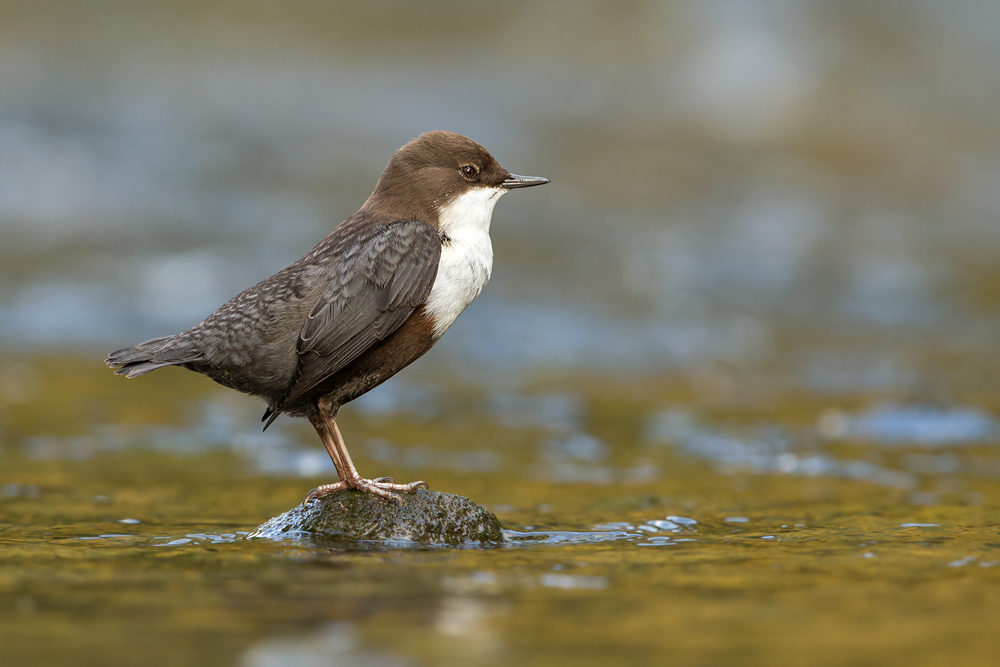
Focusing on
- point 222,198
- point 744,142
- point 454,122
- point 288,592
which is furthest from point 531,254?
point 288,592

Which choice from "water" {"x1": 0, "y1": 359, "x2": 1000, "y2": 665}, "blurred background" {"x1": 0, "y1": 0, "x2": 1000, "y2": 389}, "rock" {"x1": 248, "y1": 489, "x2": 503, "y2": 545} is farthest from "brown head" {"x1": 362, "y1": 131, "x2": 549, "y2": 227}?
"blurred background" {"x1": 0, "y1": 0, "x2": 1000, "y2": 389}

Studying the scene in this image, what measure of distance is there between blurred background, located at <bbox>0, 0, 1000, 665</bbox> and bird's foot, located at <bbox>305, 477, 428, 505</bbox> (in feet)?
1.79

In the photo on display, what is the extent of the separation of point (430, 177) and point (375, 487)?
118 cm

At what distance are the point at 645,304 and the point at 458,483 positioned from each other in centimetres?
618

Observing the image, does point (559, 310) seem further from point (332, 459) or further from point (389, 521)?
point (389, 521)

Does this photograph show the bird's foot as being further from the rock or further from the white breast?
the white breast

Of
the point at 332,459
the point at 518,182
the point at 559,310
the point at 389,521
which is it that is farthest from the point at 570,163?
the point at 389,521

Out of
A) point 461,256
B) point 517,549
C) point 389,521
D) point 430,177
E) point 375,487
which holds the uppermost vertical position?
point 430,177

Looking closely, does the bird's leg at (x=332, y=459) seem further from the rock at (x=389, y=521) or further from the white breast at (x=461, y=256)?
the white breast at (x=461, y=256)

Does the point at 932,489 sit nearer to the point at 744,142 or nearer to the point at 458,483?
the point at 458,483

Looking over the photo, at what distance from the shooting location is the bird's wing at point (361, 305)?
13.3 feet

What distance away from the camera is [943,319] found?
11789 mm

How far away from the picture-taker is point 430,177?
174 inches

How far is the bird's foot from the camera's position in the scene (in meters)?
4.19
